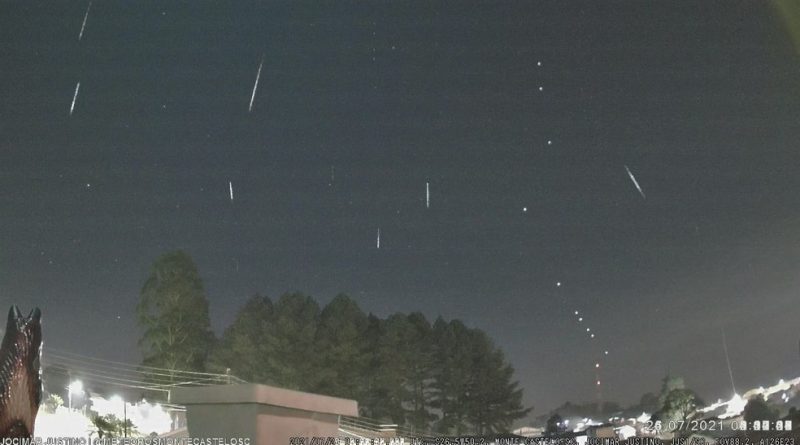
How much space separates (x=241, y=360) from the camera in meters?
36.4

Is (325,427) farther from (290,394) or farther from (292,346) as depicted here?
(292,346)

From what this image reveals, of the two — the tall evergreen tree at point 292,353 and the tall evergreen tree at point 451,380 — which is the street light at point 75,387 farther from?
the tall evergreen tree at point 451,380

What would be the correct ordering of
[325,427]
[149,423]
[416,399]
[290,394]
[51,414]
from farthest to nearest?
[416,399]
[149,423]
[51,414]
[325,427]
[290,394]

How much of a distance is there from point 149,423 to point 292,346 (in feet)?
23.0

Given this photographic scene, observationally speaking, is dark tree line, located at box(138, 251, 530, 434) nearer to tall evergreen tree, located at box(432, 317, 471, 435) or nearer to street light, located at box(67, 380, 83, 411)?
tall evergreen tree, located at box(432, 317, 471, 435)

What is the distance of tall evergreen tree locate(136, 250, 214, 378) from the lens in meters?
35.2

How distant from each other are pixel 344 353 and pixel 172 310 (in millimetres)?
7981

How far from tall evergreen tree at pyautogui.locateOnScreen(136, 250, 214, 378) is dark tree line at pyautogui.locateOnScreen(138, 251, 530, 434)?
0.14 feet

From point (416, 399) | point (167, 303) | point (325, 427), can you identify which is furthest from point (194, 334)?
point (325, 427)

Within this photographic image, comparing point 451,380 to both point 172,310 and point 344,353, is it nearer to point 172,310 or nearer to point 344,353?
point 344,353

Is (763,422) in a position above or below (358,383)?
below

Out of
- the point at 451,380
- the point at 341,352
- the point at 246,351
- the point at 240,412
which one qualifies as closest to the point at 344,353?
the point at 341,352

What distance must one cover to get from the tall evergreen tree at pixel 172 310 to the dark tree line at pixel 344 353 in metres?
0.04

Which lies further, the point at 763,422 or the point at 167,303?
the point at 167,303
